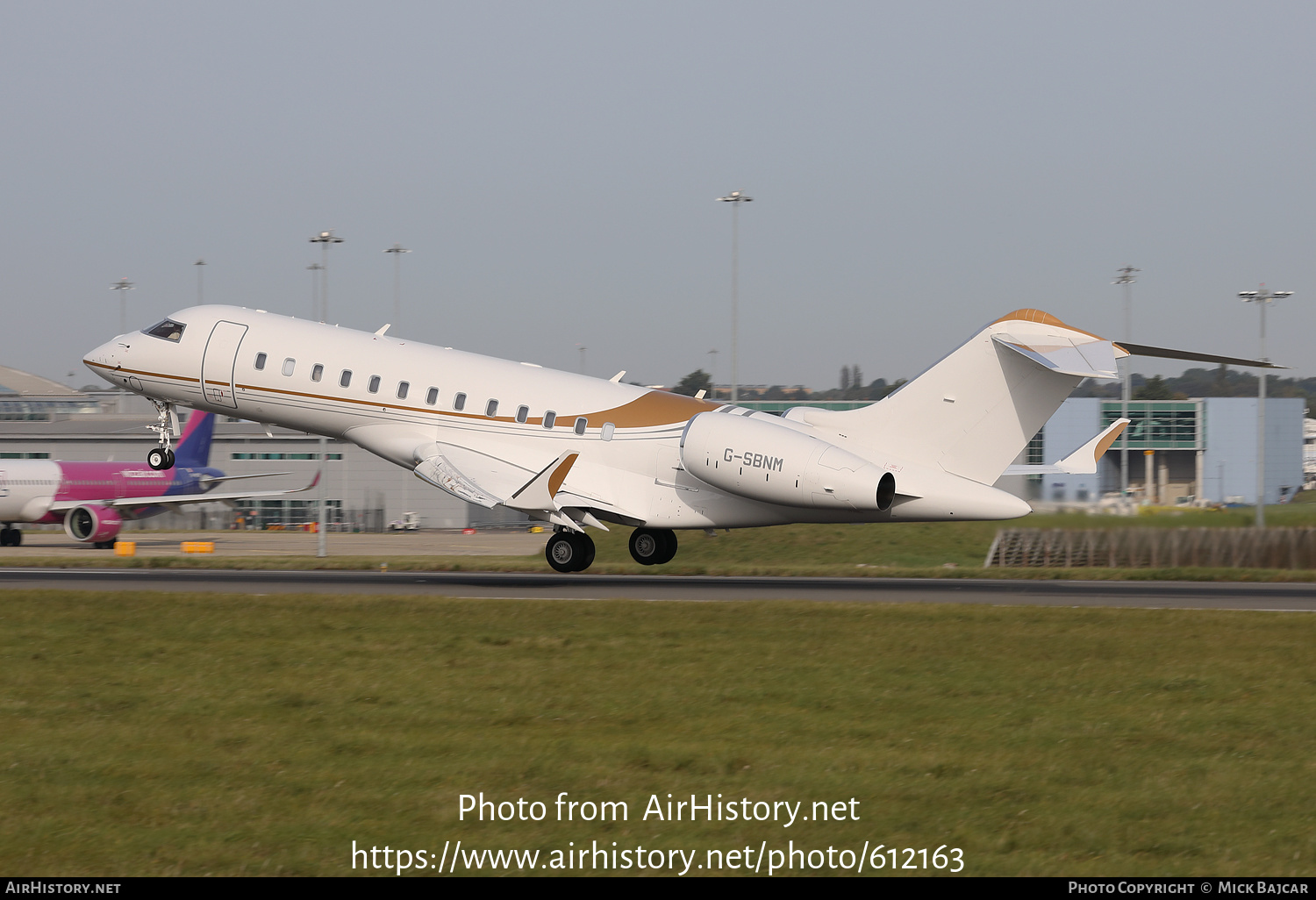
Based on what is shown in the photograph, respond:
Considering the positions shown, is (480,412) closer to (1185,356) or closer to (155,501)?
(1185,356)

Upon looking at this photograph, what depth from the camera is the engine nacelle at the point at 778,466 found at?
21859 millimetres

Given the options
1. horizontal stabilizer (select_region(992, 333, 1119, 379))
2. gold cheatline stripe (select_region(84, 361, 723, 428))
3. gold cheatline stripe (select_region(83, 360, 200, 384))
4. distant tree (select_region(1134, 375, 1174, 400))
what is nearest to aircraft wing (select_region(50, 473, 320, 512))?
gold cheatline stripe (select_region(83, 360, 200, 384))

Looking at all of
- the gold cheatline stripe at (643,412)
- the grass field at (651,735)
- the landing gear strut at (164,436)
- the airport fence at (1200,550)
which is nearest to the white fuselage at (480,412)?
the gold cheatline stripe at (643,412)

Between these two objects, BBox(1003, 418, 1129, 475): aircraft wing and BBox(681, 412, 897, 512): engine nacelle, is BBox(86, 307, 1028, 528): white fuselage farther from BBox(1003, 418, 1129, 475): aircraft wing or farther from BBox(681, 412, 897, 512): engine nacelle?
BBox(1003, 418, 1129, 475): aircraft wing

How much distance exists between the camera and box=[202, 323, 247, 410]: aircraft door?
26.7 metres

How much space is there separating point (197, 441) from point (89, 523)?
7.30 meters

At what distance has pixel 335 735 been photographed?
10.8m

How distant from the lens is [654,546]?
2675 centimetres

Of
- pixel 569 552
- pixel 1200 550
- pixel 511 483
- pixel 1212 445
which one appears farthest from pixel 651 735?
pixel 1212 445

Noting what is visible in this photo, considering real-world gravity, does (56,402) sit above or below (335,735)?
above

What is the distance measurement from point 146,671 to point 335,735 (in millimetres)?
3924

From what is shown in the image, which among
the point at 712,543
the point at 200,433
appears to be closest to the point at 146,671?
the point at 712,543

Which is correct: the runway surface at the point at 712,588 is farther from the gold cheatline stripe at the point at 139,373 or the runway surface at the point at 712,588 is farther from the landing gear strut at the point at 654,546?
the gold cheatline stripe at the point at 139,373
